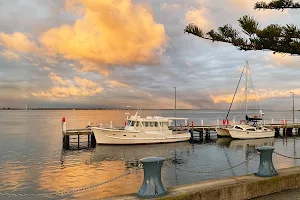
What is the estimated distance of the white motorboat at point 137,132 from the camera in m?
34.6

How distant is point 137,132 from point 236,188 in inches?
1141

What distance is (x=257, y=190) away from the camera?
663 centimetres

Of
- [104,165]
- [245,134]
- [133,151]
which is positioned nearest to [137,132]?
[133,151]

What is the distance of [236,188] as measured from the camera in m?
6.32

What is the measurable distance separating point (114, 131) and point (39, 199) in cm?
1960

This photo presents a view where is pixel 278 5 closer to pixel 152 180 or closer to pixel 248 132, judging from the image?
pixel 152 180

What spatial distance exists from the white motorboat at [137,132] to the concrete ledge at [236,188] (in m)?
28.0

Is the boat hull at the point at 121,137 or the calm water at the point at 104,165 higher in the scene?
the boat hull at the point at 121,137

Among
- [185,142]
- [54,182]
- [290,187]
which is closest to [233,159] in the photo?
[185,142]

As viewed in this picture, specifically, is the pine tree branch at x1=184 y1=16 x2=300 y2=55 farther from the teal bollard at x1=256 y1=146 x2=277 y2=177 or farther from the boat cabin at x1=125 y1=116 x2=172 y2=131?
the boat cabin at x1=125 y1=116 x2=172 y2=131

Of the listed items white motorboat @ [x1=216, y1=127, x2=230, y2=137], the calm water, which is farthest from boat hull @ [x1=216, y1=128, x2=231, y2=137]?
the calm water

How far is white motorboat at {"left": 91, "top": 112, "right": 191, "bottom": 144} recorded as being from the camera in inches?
1363

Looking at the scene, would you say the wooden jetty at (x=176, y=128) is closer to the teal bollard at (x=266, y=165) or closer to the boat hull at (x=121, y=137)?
the boat hull at (x=121, y=137)

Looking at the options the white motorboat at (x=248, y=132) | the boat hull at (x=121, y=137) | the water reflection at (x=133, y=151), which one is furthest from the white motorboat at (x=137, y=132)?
Result: the white motorboat at (x=248, y=132)
